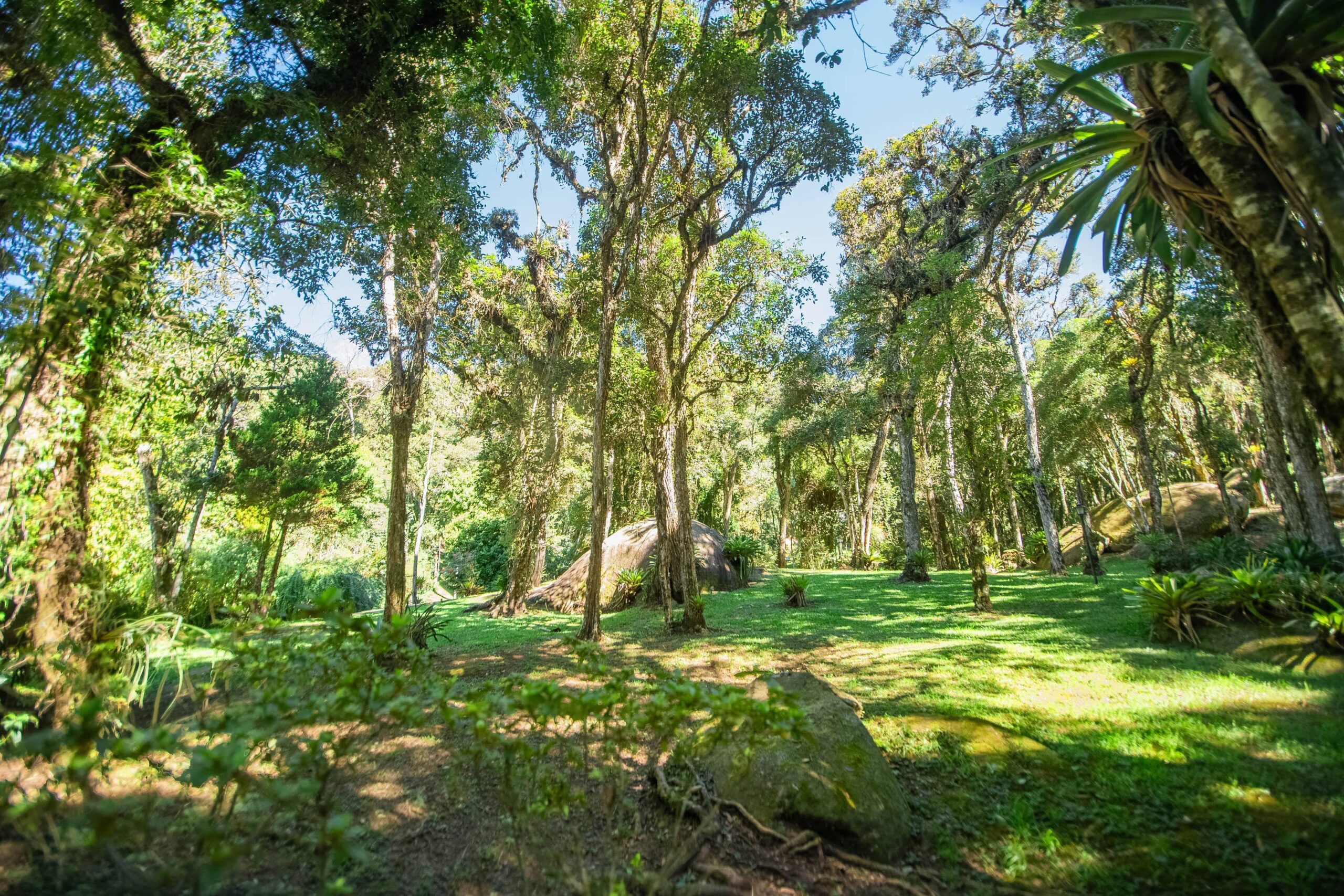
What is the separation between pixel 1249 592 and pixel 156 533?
13.5 metres

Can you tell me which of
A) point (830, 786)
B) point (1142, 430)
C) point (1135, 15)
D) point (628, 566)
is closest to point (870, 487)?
point (1142, 430)

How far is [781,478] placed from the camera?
25156 millimetres

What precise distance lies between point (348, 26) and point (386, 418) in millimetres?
11704

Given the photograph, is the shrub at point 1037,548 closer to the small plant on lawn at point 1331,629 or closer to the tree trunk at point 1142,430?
the tree trunk at point 1142,430

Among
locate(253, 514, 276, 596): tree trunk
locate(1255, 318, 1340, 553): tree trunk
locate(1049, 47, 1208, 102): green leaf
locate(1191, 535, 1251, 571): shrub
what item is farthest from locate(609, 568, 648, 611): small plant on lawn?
locate(1049, 47, 1208, 102): green leaf

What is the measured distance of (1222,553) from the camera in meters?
8.65

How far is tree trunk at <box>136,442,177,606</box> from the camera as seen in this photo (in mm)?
5426

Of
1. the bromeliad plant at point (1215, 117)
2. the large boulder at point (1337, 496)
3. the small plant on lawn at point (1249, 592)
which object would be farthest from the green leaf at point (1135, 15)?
the large boulder at point (1337, 496)

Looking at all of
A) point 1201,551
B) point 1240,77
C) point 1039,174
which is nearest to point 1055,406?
point 1201,551

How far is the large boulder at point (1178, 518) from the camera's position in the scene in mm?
15594

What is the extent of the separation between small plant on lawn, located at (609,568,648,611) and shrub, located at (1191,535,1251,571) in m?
9.60

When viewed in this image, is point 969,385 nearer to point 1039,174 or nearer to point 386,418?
point 1039,174

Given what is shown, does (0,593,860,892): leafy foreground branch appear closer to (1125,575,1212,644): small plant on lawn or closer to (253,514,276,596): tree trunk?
(1125,575,1212,644): small plant on lawn

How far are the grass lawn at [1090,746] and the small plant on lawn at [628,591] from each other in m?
5.20
